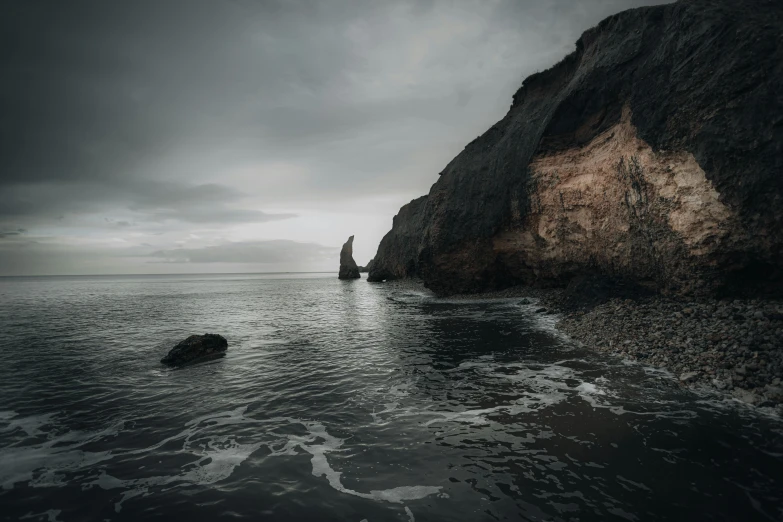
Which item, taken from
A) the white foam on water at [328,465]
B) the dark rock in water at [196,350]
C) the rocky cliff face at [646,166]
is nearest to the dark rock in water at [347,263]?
the rocky cliff face at [646,166]

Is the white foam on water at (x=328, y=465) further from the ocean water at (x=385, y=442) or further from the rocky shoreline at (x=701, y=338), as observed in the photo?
the rocky shoreline at (x=701, y=338)

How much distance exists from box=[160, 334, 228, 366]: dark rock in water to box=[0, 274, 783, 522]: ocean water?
25.9 inches

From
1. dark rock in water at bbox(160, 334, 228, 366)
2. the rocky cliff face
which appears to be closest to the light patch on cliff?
the rocky cliff face

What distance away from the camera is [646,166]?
17953 millimetres

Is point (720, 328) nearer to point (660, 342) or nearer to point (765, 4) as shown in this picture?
point (660, 342)

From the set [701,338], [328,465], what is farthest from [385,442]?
[701,338]

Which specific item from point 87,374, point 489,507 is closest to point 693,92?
point 489,507

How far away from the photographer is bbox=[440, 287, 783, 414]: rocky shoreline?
903cm

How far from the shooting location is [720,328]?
12.1m

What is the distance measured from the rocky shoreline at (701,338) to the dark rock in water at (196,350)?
1753 centimetres

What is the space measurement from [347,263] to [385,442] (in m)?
99.9

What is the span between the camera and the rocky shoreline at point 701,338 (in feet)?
29.6

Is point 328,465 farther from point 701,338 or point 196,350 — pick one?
point 701,338

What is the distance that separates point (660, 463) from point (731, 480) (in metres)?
0.94
